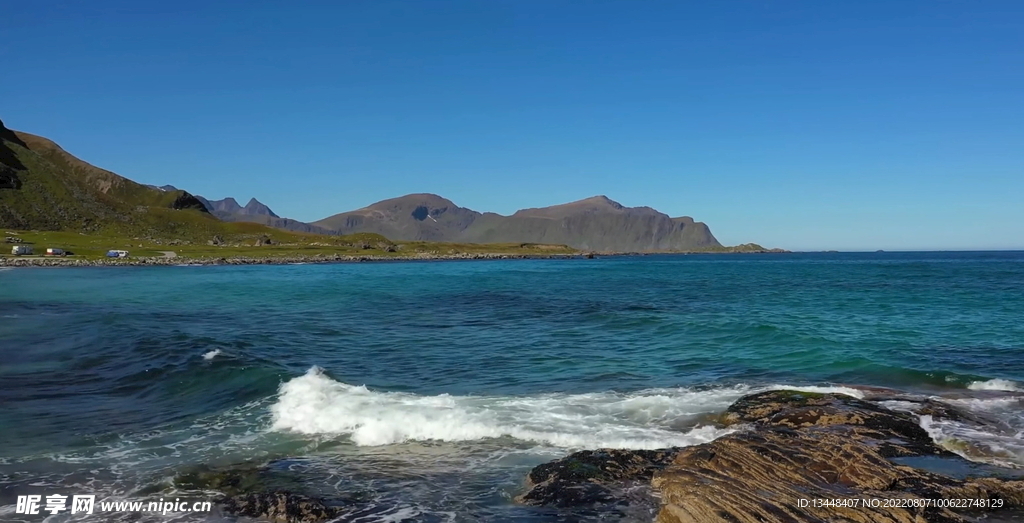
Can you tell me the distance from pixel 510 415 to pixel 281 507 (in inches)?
332

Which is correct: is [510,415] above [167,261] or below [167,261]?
below

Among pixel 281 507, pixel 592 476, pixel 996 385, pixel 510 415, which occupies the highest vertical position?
pixel 996 385

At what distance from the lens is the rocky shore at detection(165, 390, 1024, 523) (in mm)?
10758

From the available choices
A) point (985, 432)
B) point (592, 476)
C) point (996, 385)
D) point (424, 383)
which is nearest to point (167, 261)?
point (424, 383)

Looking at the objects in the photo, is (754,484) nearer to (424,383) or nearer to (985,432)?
(985,432)

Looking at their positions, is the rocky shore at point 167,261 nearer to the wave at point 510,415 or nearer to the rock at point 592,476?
the wave at point 510,415

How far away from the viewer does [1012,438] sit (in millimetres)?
16062

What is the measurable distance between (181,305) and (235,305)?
13.6 feet

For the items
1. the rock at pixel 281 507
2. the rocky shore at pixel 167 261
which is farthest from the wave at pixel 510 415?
the rocky shore at pixel 167 261

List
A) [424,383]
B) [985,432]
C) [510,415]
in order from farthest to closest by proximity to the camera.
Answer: [424,383] → [510,415] → [985,432]

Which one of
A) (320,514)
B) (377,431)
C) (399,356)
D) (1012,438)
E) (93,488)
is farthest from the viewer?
(399,356)

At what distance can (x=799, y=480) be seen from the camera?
1212 centimetres

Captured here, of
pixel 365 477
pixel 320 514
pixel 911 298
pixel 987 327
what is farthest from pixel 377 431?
pixel 911 298

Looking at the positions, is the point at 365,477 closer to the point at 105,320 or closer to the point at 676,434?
the point at 676,434
